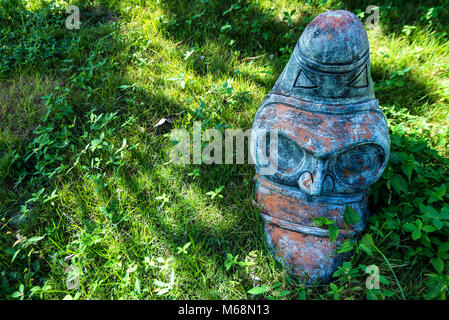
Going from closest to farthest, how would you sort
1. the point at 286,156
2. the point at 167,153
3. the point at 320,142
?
1. the point at 320,142
2. the point at 286,156
3. the point at 167,153

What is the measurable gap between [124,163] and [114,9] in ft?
7.95

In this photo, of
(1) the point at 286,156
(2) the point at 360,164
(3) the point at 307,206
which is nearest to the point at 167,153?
(1) the point at 286,156

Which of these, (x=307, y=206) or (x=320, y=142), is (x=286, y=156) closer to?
(x=320, y=142)

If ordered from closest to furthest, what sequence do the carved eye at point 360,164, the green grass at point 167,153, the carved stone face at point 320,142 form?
the carved stone face at point 320,142 < the carved eye at point 360,164 < the green grass at point 167,153

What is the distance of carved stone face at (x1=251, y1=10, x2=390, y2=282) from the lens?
5.34 feet

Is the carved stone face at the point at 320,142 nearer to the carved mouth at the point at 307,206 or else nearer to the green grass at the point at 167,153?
the carved mouth at the point at 307,206

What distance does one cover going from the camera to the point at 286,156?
1.88 m

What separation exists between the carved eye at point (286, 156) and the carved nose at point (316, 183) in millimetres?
71

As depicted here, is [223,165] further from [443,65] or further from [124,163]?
[443,65]

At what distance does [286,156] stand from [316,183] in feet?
0.77

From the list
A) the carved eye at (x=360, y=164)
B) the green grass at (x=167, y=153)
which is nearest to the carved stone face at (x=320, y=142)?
the carved eye at (x=360, y=164)

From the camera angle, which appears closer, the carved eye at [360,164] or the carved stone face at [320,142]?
the carved stone face at [320,142]

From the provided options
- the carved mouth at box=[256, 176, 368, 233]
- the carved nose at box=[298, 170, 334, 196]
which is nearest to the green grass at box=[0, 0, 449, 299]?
the carved mouth at box=[256, 176, 368, 233]

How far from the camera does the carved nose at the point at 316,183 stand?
1.78 metres
